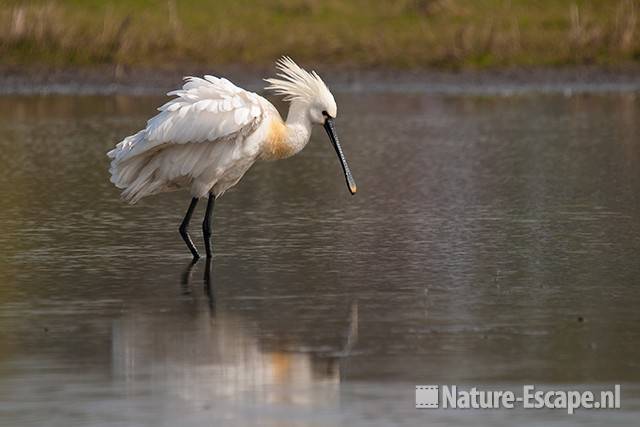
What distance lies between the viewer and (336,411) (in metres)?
8.16

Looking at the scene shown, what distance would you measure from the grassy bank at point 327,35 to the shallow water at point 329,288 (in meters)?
7.32

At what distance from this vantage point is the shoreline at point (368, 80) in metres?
25.4

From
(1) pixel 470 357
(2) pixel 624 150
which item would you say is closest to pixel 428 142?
(2) pixel 624 150

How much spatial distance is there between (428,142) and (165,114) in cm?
774

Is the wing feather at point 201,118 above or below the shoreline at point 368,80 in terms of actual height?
below

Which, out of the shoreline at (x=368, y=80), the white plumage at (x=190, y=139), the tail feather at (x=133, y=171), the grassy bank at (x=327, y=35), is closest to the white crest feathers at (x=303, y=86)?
the white plumage at (x=190, y=139)

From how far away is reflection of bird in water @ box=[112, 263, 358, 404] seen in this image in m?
8.59

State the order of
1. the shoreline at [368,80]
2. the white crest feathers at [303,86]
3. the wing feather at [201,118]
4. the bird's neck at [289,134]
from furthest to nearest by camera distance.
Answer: the shoreline at [368,80], the white crest feathers at [303,86], the bird's neck at [289,134], the wing feather at [201,118]

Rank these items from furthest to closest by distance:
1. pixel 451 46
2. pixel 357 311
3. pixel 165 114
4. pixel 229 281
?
1. pixel 451 46
2. pixel 165 114
3. pixel 229 281
4. pixel 357 311

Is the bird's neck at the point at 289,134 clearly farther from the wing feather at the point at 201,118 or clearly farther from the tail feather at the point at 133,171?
the tail feather at the point at 133,171

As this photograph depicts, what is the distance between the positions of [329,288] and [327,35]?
1642cm

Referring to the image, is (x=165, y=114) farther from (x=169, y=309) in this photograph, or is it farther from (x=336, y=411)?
(x=336, y=411)

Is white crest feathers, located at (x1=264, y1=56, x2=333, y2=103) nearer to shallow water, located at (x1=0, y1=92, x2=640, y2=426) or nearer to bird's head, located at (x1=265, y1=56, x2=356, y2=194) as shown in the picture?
bird's head, located at (x1=265, y1=56, x2=356, y2=194)

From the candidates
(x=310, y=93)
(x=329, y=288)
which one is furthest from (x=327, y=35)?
(x=329, y=288)
